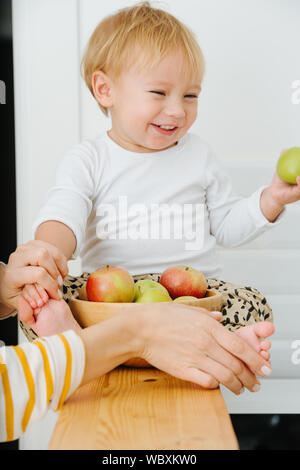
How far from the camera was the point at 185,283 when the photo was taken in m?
0.82

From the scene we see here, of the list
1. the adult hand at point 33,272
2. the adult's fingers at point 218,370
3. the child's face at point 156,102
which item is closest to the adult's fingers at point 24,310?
the adult hand at point 33,272

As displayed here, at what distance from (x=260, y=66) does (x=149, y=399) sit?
3.00ft

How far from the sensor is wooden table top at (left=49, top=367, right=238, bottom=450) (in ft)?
1.71

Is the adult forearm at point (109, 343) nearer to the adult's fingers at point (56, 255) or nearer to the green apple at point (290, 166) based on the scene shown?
the adult's fingers at point (56, 255)

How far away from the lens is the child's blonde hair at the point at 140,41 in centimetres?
100

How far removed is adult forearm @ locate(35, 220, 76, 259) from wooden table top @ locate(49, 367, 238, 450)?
27 centimetres

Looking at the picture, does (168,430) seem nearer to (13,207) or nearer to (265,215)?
(265,215)

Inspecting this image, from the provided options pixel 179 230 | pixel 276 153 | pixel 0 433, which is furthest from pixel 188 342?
pixel 276 153

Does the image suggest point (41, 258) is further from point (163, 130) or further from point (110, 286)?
point (163, 130)

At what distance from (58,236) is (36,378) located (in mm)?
369

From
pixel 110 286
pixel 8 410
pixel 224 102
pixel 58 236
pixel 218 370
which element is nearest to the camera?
pixel 8 410

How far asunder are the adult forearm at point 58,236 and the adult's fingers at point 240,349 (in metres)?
0.33

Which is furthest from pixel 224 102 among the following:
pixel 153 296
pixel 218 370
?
pixel 218 370
